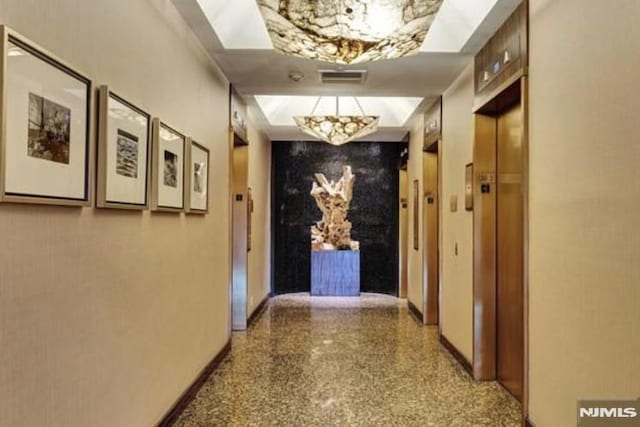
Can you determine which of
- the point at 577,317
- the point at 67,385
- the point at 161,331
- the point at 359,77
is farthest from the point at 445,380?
the point at 67,385

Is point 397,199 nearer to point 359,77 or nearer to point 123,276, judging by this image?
point 359,77

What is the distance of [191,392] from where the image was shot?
3945 mm

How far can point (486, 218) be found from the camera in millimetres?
4434

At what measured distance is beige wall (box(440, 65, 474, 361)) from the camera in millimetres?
4738

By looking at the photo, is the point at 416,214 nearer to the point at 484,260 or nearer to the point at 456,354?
the point at 456,354

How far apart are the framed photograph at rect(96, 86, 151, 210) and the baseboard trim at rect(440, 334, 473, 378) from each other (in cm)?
324

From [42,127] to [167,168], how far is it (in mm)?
1446

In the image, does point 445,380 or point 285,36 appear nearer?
point 285,36

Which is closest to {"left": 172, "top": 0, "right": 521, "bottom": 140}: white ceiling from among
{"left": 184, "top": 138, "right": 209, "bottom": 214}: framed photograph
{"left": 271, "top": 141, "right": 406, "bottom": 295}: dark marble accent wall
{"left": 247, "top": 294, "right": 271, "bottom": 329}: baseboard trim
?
{"left": 184, "top": 138, "right": 209, "bottom": 214}: framed photograph

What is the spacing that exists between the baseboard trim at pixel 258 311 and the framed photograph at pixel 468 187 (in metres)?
3.42

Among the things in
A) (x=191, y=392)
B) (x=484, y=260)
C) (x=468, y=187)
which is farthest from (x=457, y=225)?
(x=191, y=392)

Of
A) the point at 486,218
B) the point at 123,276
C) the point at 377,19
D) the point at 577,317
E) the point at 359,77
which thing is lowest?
the point at 577,317

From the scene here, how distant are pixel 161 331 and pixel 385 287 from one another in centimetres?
727

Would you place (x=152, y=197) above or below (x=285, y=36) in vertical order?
below
